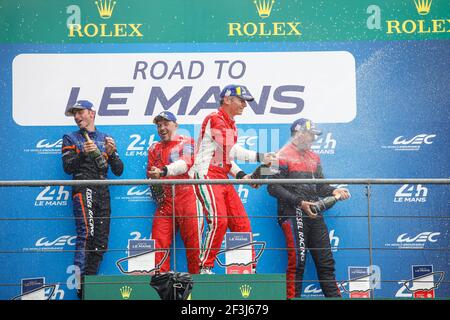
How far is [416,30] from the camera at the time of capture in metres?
8.71

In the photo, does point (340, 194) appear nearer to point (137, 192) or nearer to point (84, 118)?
point (137, 192)

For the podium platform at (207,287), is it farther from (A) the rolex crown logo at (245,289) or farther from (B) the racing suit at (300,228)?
(B) the racing suit at (300,228)

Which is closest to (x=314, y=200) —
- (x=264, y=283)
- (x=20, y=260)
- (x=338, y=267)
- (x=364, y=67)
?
(x=338, y=267)

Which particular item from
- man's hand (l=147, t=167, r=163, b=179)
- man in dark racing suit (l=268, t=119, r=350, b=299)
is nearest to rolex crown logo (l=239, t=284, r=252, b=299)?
man in dark racing suit (l=268, t=119, r=350, b=299)

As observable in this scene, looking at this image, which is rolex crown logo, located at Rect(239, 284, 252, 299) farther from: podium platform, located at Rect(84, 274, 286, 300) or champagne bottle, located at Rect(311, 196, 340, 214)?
champagne bottle, located at Rect(311, 196, 340, 214)

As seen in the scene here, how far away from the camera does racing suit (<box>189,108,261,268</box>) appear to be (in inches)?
303

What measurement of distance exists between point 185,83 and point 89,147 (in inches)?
40.4

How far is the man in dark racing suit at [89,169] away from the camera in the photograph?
25.9ft

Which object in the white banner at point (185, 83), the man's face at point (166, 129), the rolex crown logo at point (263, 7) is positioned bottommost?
the man's face at point (166, 129)

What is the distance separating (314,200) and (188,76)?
1.76 meters

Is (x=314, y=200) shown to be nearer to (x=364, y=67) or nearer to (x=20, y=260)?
(x=364, y=67)

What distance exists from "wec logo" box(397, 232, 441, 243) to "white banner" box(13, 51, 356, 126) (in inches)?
59.8

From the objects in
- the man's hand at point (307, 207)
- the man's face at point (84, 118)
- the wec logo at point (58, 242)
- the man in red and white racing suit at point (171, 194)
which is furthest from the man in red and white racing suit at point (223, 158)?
the wec logo at point (58, 242)

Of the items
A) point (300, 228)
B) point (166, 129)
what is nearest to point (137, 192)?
point (166, 129)
